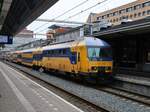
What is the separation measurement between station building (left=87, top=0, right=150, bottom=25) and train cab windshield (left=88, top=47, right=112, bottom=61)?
76055 mm

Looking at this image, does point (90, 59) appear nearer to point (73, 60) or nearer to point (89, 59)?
point (89, 59)

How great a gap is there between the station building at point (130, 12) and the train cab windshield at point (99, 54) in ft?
250

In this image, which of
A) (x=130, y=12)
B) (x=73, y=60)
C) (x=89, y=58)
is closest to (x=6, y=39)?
(x=73, y=60)

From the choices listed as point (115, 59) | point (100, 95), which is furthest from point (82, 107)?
point (115, 59)

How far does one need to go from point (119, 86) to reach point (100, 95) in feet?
13.8

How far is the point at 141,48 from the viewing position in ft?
75.4

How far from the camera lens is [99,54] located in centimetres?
2148

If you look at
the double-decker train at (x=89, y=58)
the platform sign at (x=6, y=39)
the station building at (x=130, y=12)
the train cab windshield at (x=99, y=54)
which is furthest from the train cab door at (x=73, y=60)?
the station building at (x=130, y=12)

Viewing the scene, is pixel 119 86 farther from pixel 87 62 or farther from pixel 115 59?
pixel 115 59

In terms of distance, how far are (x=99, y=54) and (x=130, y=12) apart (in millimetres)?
92361

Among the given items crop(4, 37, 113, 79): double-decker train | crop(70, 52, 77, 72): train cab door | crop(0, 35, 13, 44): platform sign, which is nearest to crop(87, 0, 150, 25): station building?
crop(0, 35, 13, 44): platform sign

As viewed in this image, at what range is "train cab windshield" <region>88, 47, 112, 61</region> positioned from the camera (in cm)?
2116

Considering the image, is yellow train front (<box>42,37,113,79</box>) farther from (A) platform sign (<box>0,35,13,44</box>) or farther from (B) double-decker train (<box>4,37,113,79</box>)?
(A) platform sign (<box>0,35,13,44</box>)

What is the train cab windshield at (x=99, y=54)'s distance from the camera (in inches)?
833
